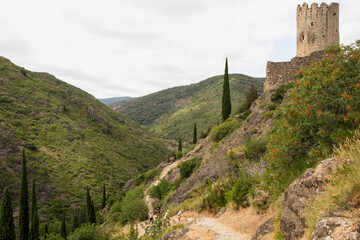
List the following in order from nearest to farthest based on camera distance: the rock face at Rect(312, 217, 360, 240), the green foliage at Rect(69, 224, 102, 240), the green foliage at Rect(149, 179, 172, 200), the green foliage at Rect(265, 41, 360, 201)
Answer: the rock face at Rect(312, 217, 360, 240), the green foliage at Rect(265, 41, 360, 201), the green foliage at Rect(69, 224, 102, 240), the green foliage at Rect(149, 179, 172, 200)

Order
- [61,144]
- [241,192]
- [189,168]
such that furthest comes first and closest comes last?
[61,144]
[189,168]
[241,192]

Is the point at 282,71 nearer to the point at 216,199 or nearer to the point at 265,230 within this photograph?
the point at 216,199

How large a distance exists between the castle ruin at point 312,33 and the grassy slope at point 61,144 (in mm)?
44846

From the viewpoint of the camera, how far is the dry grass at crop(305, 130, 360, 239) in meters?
4.30

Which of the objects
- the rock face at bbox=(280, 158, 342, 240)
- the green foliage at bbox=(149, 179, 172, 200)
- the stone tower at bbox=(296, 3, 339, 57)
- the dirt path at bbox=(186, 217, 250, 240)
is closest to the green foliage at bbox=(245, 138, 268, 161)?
the dirt path at bbox=(186, 217, 250, 240)

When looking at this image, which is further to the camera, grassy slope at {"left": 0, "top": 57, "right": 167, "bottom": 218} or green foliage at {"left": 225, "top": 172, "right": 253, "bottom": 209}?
grassy slope at {"left": 0, "top": 57, "right": 167, "bottom": 218}

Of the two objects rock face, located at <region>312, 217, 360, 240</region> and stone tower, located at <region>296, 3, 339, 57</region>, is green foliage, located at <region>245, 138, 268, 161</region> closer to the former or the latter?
stone tower, located at <region>296, 3, 339, 57</region>

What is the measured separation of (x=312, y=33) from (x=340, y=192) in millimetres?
22256

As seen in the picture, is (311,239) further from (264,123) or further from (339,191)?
(264,123)

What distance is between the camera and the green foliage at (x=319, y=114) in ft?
23.8

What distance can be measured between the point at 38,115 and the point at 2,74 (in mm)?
24818

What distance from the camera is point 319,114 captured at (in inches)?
287

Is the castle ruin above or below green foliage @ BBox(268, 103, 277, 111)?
above

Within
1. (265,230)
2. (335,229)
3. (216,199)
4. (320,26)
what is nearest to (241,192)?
(216,199)
